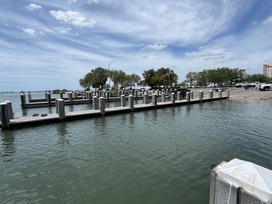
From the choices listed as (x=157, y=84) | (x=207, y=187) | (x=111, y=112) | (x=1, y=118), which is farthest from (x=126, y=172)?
(x=157, y=84)

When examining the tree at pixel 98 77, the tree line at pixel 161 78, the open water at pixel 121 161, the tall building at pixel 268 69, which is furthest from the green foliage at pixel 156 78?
the tall building at pixel 268 69

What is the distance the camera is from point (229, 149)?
7996mm

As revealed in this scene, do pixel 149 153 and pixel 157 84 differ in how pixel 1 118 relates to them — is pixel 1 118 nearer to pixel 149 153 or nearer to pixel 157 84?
pixel 149 153

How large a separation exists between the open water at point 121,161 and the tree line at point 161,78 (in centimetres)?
4878

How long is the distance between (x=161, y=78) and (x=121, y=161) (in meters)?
63.6

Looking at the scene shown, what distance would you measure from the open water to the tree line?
160ft

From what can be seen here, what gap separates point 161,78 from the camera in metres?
69.0

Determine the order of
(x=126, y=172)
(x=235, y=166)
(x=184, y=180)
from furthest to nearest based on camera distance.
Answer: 1. (x=126, y=172)
2. (x=184, y=180)
3. (x=235, y=166)

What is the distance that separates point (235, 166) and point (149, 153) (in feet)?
18.3

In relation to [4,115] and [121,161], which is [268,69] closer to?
[121,161]

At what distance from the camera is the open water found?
502cm

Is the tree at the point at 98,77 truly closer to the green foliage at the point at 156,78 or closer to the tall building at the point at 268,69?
the green foliage at the point at 156,78

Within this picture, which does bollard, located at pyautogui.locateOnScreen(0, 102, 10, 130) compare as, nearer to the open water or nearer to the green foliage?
the open water

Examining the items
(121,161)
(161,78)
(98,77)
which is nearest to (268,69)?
(161,78)
